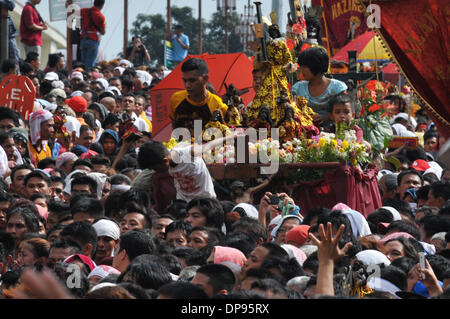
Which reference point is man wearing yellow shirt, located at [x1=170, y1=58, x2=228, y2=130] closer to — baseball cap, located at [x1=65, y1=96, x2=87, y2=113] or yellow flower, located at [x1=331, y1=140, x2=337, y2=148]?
yellow flower, located at [x1=331, y1=140, x2=337, y2=148]

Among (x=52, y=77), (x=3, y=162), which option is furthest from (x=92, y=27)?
(x=3, y=162)

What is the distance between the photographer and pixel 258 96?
8914mm

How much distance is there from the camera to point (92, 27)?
1866 cm

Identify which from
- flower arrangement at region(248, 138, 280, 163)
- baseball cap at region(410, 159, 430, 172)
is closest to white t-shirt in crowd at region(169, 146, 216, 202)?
flower arrangement at region(248, 138, 280, 163)

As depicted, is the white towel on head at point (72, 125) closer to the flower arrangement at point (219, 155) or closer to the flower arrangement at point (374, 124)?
the flower arrangement at point (219, 155)

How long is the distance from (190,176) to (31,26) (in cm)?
998

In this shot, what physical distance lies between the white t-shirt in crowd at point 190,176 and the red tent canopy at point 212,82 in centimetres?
291

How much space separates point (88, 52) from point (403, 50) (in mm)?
12660

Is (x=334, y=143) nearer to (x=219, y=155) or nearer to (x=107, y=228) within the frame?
(x=219, y=155)

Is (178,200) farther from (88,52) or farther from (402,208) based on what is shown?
(88,52)

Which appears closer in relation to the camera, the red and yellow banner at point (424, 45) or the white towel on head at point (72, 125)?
the red and yellow banner at point (424, 45)

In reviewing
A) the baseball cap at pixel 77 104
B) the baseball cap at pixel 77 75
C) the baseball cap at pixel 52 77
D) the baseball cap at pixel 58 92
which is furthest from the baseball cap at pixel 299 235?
the baseball cap at pixel 77 75

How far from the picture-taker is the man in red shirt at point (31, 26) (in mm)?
16891
